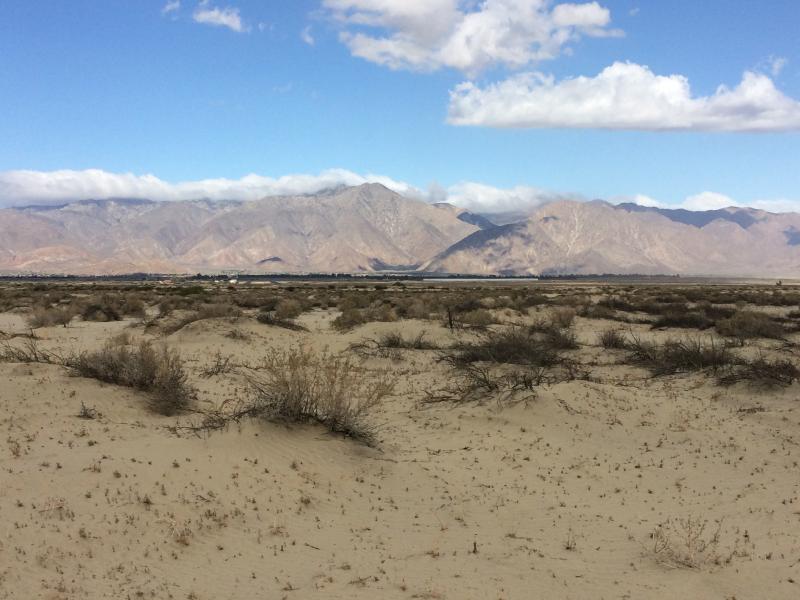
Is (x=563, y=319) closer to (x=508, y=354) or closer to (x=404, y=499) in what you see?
(x=508, y=354)

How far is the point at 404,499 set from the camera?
9570 millimetres

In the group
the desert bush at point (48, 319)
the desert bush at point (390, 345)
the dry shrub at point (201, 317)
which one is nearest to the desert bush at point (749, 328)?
the desert bush at point (390, 345)

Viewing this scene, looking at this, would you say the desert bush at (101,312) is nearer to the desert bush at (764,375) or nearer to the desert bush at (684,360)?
the desert bush at (684,360)

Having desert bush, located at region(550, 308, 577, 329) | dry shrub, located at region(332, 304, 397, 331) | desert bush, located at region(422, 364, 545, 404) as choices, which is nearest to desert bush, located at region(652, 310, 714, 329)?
desert bush, located at region(550, 308, 577, 329)

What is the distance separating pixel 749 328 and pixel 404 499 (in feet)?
71.2

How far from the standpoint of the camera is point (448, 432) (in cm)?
1313

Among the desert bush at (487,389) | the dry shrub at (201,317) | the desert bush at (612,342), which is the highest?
the dry shrub at (201,317)

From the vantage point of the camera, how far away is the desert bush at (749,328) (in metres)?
25.1

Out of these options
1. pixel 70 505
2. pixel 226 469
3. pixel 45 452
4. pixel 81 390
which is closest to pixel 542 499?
pixel 226 469

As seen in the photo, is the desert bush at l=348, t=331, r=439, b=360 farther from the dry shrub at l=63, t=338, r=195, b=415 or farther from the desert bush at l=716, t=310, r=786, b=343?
the desert bush at l=716, t=310, r=786, b=343

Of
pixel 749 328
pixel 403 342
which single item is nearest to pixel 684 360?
pixel 749 328

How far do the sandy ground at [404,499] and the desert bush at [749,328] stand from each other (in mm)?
11492

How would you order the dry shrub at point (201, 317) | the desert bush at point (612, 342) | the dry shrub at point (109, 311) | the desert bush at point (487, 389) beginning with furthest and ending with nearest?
the dry shrub at point (109, 311) < the dry shrub at point (201, 317) < the desert bush at point (612, 342) < the desert bush at point (487, 389)

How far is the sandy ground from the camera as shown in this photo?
7.03 metres
